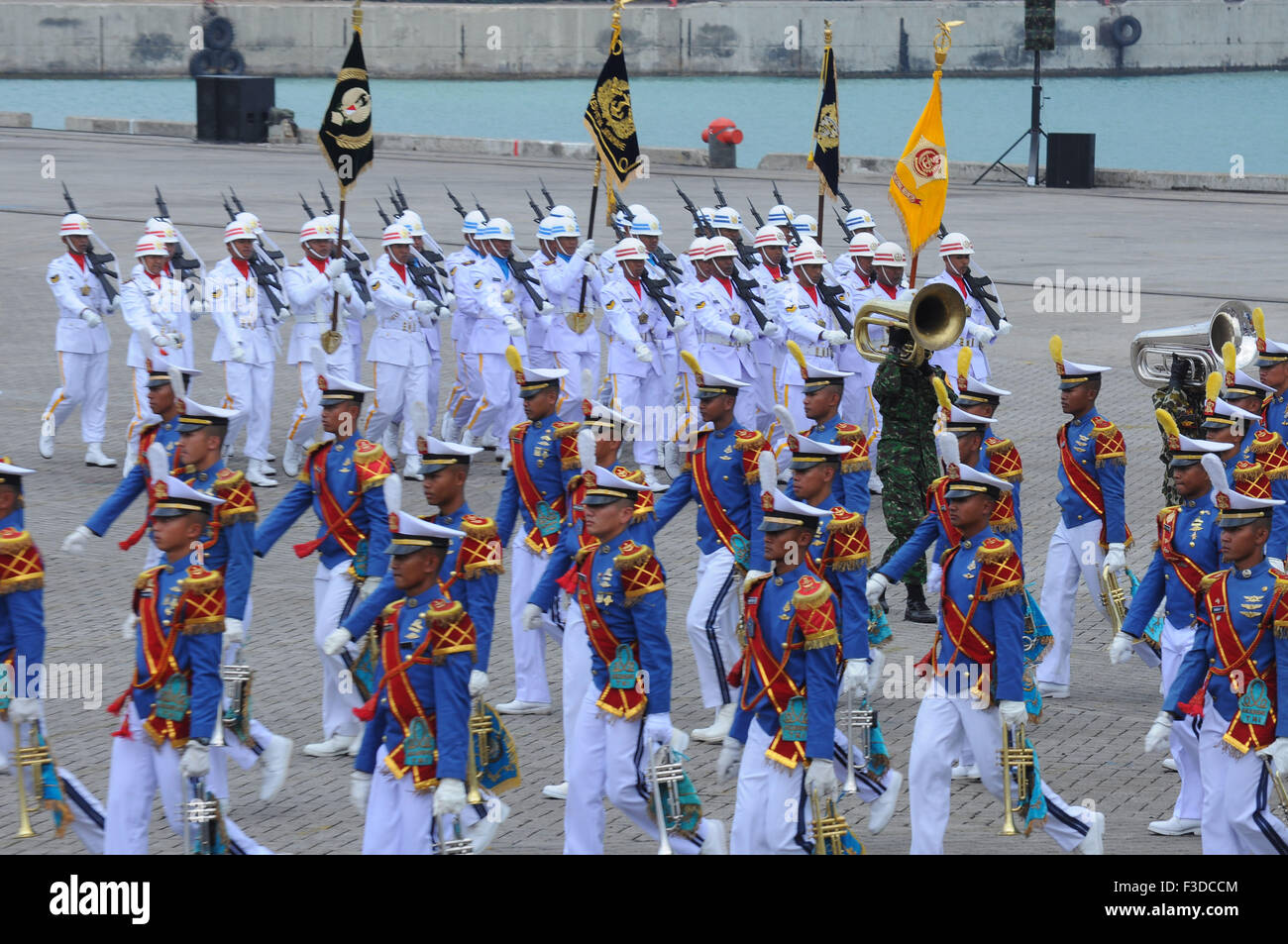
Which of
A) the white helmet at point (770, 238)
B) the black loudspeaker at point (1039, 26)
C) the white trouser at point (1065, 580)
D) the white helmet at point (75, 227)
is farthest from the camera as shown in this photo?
the black loudspeaker at point (1039, 26)

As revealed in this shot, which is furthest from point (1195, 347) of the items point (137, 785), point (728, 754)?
point (137, 785)

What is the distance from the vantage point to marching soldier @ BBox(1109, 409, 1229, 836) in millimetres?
9281

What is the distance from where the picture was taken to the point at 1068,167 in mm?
39688

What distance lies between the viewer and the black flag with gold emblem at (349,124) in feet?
51.5

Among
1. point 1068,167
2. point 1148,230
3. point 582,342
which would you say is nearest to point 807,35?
point 1068,167

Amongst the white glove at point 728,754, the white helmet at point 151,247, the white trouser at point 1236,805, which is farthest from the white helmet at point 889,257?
the white glove at point 728,754

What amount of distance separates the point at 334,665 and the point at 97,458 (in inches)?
316

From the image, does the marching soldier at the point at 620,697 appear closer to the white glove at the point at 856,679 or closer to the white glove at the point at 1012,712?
the white glove at the point at 856,679

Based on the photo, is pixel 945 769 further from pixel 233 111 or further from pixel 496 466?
pixel 233 111

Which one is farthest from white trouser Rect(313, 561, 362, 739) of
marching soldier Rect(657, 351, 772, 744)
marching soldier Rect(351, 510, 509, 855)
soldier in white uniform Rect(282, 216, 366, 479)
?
soldier in white uniform Rect(282, 216, 366, 479)

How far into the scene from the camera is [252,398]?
17000 mm

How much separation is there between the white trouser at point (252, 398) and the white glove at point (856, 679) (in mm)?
9330

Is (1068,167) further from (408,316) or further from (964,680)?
(964,680)

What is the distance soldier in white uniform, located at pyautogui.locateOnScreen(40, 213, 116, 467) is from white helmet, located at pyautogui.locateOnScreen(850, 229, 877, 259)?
7.02m
